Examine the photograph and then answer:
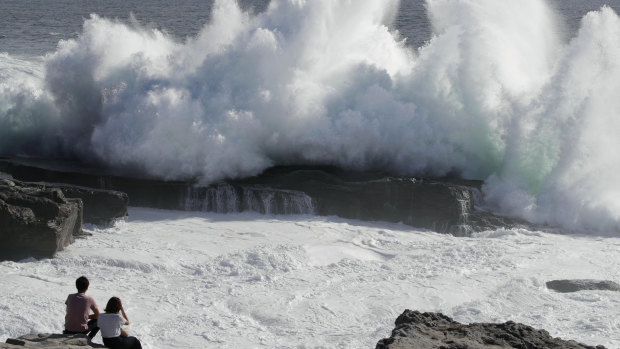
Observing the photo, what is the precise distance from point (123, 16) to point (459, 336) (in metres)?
34.1

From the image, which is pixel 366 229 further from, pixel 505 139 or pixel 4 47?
pixel 4 47

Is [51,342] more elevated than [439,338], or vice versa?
[439,338]

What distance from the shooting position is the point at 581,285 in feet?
38.8

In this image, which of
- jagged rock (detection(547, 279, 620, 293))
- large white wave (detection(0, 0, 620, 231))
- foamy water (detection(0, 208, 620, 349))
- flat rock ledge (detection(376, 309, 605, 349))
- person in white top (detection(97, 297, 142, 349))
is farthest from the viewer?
large white wave (detection(0, 0, 620, 231))

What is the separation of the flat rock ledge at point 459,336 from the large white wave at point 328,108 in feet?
25.3

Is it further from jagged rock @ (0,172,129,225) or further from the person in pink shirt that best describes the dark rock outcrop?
the person in pink shirt

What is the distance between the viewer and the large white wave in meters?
16.6

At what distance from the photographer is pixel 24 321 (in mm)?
9914

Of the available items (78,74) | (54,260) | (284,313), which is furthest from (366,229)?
(78,74)

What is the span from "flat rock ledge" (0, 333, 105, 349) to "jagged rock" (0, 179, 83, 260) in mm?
4773

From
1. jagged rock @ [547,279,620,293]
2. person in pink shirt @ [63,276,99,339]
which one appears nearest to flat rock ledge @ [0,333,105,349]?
person in pink shirt @ [63,276,99,339]

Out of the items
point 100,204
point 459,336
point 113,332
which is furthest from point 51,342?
point 100,204

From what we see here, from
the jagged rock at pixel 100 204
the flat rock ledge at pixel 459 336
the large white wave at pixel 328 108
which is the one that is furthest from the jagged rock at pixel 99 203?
the flat rock ledge at pixel 459 336

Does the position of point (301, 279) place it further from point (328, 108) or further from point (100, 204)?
point (328, 108)
